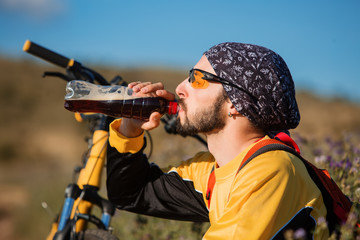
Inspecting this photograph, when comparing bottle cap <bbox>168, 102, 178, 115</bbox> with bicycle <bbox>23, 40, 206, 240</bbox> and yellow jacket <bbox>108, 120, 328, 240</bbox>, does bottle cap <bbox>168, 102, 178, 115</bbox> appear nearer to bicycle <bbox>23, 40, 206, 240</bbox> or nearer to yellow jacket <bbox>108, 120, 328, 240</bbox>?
bicycle <bbox>23, 40, 206, 240</bbox>

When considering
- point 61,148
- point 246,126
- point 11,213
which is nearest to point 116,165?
point 246,126

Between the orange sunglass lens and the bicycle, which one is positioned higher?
the orange sunglass lens

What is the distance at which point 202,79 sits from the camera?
2.30 metres

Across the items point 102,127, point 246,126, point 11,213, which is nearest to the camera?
point 246,126

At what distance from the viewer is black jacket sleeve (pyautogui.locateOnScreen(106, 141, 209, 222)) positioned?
253 centimetres

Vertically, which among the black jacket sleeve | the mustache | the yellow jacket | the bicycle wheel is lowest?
the bicycle wheel

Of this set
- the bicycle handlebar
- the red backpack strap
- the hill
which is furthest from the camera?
the hill

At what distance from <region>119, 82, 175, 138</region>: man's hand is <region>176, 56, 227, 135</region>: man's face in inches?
4.8

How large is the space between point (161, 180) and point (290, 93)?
993mm

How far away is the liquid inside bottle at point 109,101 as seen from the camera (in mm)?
2309

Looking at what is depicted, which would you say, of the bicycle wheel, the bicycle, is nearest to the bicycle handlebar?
the bicycle

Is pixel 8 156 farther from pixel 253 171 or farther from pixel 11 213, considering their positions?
pixel 253 171

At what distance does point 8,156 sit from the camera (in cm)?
2439

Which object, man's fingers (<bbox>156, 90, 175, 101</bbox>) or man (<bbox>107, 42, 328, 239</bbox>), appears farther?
man's fingers (<bbox>156, 90, 175, 101</bbox>)
